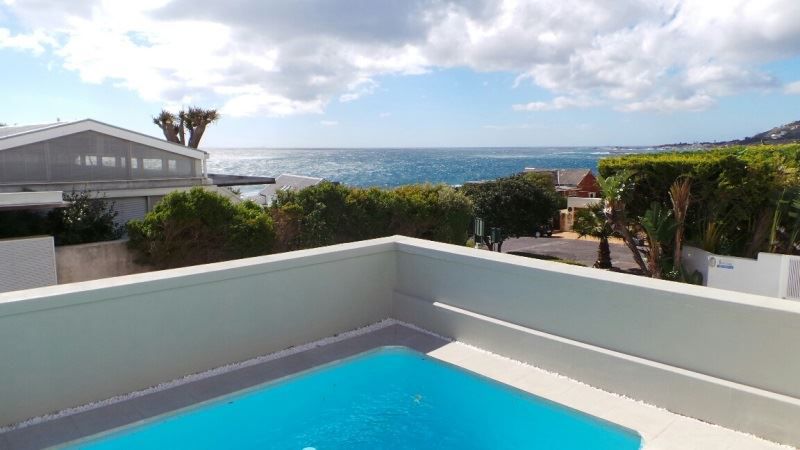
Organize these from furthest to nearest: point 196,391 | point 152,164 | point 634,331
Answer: point 152,164
point 196,391
point 634,331

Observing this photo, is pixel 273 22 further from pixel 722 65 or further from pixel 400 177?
pixel 400 177

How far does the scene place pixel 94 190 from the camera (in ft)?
64.0

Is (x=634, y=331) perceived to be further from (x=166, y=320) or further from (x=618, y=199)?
(x=618, y=199)

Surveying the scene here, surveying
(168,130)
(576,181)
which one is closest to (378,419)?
(168,130)

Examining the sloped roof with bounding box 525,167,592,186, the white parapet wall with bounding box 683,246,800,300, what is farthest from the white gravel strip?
the sloped roof with bounding box 525,167,592,186

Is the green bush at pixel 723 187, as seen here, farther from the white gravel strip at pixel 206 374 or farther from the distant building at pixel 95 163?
the distant building at pixel 95 163

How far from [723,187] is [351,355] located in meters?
13.3

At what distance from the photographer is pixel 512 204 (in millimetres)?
33156

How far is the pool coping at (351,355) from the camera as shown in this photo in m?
4.17

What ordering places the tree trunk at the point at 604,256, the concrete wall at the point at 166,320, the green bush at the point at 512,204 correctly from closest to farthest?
the concrete wall at the point at 166,320 < the tree trunk at the point at 604,256 < the green bush at the point at 512,204

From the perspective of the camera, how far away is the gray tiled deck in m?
4.21

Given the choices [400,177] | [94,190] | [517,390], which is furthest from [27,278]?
[400,177]

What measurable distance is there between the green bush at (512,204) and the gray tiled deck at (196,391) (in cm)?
2615

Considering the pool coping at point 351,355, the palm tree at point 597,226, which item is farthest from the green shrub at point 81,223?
the palm tree at point 597,226
